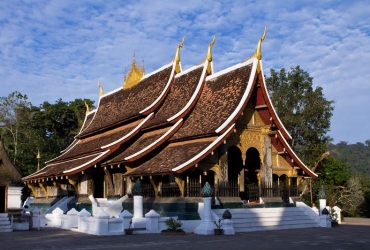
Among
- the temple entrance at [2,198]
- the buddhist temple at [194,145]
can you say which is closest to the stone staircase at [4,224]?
the temple entrance at [2,198]

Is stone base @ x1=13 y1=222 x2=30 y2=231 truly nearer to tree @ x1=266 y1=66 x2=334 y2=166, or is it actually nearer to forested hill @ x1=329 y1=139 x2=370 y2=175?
tree @ x1=266 y1=66 x2=334 y2=166

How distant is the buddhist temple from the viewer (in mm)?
16750

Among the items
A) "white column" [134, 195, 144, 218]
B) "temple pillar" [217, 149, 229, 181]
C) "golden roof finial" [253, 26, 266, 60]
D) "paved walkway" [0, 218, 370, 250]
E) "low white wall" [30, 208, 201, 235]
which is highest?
"golden roof finial" [253, 26, 266, 60]

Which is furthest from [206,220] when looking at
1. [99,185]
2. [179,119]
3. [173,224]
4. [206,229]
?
[99,185]

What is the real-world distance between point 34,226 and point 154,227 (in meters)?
5.21

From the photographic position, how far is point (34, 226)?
16.8m

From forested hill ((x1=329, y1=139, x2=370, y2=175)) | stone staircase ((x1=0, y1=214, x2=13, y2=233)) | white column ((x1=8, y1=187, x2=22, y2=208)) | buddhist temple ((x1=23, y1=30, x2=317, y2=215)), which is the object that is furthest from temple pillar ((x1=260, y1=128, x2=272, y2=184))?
forested hill ((x1=329, y1=139, x2=370, y2=175))

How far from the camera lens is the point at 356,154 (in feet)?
389

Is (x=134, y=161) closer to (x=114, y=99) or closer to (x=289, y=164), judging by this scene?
(x=289, y=164)

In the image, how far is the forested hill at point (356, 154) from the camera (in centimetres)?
9164

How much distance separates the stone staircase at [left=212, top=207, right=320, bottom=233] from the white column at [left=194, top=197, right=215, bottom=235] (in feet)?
4.12

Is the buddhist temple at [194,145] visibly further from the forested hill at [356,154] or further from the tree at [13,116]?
the forested hill at [356,154]

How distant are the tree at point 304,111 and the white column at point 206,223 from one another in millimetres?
18528

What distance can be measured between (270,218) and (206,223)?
3.60m
